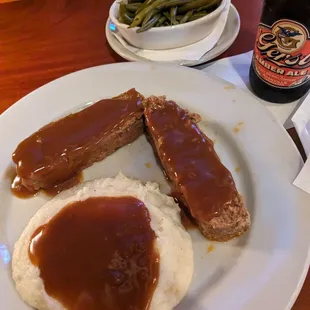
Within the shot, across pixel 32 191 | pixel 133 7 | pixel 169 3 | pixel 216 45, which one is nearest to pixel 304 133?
pixel 216 45

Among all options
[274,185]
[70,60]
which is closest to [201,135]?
[274,185]

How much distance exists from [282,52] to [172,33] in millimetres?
747

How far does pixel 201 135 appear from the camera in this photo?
81.7 inches

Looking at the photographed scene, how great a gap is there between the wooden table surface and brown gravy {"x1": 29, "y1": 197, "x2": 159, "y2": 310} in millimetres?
1098

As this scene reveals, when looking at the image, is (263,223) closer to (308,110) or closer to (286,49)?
(308,110)

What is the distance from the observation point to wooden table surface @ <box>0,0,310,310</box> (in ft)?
8.91

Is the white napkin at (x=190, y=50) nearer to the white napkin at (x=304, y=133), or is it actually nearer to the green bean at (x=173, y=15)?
the green bean at (x=173, y=15)

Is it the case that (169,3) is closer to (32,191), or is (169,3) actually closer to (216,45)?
(216,45)

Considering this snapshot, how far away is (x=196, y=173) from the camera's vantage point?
75.9 inches

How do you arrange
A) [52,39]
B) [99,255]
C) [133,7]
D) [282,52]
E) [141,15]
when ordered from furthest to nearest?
[52,39], [133,7], [141,15], [282,52], [99,255]

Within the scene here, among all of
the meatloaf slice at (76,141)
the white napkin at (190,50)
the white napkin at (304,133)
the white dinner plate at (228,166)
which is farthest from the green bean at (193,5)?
the white napkin at (304,133)

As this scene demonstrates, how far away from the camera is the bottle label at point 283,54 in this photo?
1953mm

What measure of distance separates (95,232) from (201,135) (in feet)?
2.37

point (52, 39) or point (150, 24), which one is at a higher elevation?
point (150, 24)
